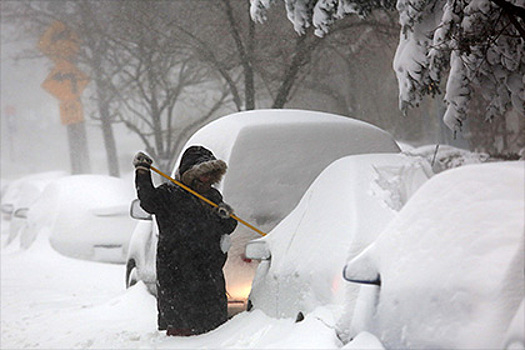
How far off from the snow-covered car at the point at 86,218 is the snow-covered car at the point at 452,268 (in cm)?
882

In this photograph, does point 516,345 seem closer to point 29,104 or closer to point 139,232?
point 139,232

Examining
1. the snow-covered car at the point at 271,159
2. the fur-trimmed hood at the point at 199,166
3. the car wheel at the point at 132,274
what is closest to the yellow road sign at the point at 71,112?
the car wheel at the point at 132,274

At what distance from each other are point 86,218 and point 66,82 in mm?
13490

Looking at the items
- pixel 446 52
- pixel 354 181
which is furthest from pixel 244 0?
pixel 354 181

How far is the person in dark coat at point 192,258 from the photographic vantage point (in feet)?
19.4

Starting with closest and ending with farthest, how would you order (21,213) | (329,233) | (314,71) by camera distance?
(329,233)
(21,213)
(314,71)

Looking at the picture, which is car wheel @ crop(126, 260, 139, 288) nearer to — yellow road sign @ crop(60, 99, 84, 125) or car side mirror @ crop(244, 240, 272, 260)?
car side mirror @ crop(244, 240, 272, 260)

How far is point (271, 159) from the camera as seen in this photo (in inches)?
260

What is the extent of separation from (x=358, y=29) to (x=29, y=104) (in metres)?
61.6

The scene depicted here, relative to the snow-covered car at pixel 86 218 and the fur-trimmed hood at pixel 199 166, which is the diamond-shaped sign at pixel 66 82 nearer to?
the snow-covered car at pixel 86 218

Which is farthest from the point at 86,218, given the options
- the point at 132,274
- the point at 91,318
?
the point at 91,318

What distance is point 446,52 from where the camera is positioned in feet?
20.3

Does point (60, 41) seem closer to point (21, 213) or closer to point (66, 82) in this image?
point (66, 82)

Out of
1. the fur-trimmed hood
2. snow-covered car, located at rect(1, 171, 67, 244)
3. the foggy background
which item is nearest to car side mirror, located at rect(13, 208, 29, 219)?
Result: snow-covered car, located at rect(1, 171, 67, 244)
